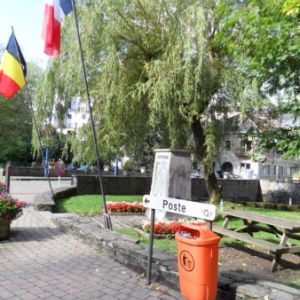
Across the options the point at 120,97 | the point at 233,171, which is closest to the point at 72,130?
the point at 120,97

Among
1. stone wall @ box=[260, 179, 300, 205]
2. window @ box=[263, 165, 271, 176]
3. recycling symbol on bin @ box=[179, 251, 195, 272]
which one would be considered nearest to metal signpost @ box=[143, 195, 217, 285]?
recycling symbol on bin @ box=[179, 251, 195, 272]

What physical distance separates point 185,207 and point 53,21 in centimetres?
633

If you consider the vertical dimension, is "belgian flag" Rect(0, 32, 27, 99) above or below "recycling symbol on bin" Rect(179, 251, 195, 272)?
above

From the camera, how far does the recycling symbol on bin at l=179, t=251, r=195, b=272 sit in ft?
13.8

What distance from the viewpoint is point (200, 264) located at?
13.5ft

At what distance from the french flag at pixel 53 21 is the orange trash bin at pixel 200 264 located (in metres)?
6.53

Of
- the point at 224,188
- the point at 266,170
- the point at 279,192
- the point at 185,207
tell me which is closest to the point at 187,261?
the point at 185,207

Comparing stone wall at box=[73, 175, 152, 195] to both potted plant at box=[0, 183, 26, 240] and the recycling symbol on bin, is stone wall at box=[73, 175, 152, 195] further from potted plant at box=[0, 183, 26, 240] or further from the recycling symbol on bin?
the recycling symbol on bin

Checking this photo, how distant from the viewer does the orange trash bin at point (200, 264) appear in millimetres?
4109

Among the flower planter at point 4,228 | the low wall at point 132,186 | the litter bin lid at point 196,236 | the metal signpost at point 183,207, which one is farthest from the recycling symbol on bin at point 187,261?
the low wall at point 132,186

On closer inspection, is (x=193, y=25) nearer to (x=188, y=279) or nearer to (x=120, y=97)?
(x=120, y=97)

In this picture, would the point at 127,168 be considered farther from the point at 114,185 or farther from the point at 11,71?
the point at 11,71

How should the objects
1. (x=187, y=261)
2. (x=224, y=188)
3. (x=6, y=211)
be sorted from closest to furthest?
1. (x=187, y=261)
2. (x=6, y=211)
3. (x=224, y=188)

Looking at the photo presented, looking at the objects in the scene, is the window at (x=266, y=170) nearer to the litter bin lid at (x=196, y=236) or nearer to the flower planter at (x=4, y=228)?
the flower planter at (x=4, y=228)
